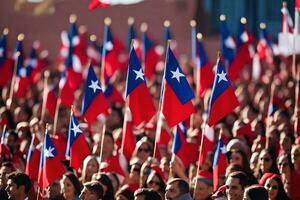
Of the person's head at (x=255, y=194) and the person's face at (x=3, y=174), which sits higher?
the person's face at (x=3, y=174)

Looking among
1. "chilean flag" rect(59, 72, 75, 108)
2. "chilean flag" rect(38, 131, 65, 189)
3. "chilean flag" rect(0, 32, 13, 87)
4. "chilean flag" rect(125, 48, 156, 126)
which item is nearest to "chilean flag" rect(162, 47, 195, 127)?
"chilean flag" rect(125, 48, 156, 126)

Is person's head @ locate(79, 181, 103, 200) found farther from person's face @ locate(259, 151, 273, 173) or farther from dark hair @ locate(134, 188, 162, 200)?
person's face @ locate(259, 151, 273, 173)

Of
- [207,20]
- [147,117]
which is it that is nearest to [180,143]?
[147,117]

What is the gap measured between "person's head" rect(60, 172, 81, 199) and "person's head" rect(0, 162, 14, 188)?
2.99 feet

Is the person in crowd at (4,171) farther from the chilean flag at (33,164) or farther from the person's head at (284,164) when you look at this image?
the person's head at (284,164)

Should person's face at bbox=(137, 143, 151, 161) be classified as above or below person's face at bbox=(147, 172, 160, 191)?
above

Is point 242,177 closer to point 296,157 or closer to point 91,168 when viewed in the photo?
point 296,157

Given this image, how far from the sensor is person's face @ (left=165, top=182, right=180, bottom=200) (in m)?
11.8

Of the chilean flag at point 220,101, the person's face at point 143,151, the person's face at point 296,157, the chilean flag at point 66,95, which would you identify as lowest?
the person's face at point 296,157

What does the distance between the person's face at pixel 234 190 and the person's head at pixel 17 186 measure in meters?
2.27

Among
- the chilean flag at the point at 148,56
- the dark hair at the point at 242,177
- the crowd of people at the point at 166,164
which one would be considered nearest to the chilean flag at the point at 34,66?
the chilean flag at the point at 148,56

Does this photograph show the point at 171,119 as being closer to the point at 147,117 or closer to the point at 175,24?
the point at 147,117

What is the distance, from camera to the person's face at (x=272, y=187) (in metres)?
12.3

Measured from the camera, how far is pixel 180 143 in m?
14.7
